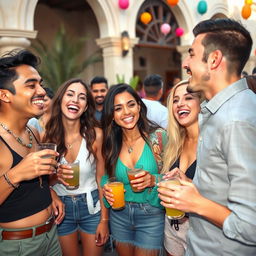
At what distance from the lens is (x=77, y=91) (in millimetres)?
2670

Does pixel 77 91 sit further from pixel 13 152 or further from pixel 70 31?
pixel 70 31

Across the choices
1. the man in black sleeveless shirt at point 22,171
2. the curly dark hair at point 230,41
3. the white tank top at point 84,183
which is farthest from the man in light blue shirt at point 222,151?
the white tank top at point 84,183

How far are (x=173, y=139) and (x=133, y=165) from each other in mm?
419

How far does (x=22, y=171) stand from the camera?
5.20 feet

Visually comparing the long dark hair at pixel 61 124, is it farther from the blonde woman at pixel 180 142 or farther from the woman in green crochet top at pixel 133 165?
the blonde woman at pixel 180 142

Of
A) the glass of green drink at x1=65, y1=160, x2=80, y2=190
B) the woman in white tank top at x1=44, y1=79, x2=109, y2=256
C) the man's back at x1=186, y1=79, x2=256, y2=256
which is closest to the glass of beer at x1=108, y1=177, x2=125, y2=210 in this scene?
the glass of green drink at x1=65, y1=160, x2=80, y2=190

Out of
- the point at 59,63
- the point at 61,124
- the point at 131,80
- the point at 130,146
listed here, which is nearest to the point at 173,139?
the point at 130,146

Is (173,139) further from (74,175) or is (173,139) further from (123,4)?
(123,4)

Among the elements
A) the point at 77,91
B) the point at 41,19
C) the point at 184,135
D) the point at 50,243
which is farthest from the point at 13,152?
the point at 41,19

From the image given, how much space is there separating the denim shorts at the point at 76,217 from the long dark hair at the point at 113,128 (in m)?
0.38

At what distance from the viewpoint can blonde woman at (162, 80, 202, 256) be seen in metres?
2.20

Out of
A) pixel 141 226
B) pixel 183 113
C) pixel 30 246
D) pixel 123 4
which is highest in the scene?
pixel 123 4

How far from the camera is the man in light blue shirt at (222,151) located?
109 cm

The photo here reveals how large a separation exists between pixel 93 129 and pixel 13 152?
1.08 meters
